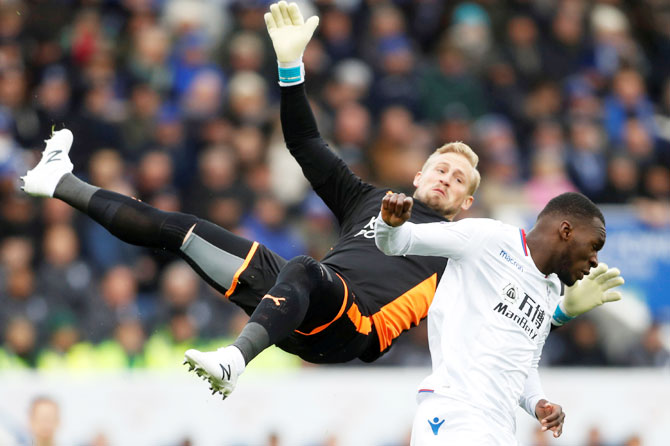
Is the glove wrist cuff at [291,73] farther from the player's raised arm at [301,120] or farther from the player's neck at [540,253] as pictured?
the player's neck at [540,253]

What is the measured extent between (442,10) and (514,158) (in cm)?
273

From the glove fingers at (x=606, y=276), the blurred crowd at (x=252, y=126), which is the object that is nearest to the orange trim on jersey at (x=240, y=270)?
the glove fingers at (x=606, y=276)

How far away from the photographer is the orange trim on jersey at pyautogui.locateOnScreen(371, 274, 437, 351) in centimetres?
649

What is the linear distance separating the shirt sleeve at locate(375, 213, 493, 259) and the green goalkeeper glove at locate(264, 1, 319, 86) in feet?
5.82

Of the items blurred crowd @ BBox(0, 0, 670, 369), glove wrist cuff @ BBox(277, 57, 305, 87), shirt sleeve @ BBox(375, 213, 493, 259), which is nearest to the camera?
shirt sleeve @ BBox(375, 213, 493, 259)

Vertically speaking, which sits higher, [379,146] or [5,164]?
[379,146]

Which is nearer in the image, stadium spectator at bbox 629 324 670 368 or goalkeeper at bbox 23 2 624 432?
goalkeeper at bbox 23 2 624 432

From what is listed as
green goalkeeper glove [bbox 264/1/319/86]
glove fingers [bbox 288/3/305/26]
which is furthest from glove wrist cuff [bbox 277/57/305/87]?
glove fingers [bbox 288/3/305/26]

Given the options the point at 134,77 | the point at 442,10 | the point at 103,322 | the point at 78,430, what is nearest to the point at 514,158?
the point at 442,10

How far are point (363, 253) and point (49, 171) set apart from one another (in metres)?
1.97

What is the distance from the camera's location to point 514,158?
42.5ft

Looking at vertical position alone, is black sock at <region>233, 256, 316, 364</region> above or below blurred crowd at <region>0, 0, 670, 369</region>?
below

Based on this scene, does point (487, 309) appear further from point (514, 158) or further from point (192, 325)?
point (514, 158)

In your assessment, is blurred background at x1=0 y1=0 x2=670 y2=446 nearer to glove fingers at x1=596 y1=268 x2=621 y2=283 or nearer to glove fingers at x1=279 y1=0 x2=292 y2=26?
glove fingers at x1=596 y1=268 x2=621 y2=283
